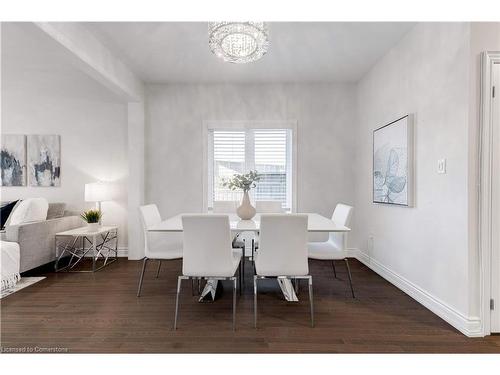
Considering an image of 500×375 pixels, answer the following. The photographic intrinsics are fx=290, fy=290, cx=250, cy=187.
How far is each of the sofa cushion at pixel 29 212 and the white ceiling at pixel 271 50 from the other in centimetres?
216

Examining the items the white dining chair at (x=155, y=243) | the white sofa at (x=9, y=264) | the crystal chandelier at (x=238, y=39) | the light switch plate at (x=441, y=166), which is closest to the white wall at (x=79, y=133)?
the white sofa at (x=9, y=264)

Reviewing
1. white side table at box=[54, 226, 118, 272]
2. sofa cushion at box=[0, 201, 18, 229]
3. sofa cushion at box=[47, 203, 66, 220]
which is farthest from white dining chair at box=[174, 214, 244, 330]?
sofa cushion at box=[0, 201, 18, 229]

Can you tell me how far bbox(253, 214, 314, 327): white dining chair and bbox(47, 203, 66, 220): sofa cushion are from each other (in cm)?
A: 341

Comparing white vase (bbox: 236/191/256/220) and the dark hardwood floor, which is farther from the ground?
white vase (bbox: 236/191/256/220)

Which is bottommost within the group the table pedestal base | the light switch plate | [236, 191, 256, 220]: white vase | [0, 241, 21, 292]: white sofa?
the table pedestal base

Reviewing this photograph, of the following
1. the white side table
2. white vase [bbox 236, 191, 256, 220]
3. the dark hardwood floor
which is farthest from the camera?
the white side table

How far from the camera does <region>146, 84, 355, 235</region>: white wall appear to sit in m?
4.39

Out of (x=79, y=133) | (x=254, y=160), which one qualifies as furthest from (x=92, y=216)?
(x=254, y=160)

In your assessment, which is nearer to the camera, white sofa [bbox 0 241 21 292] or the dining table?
the dining table

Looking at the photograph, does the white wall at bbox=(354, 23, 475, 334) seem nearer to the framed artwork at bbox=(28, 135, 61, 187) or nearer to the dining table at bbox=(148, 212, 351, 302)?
the dining table at bbox=(148, 212, 351, 302)

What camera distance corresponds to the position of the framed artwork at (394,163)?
2826mm

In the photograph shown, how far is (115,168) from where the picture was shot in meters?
4.41

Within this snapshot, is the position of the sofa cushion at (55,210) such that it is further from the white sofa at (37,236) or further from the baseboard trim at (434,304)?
the baseboard trim at (434,304)
